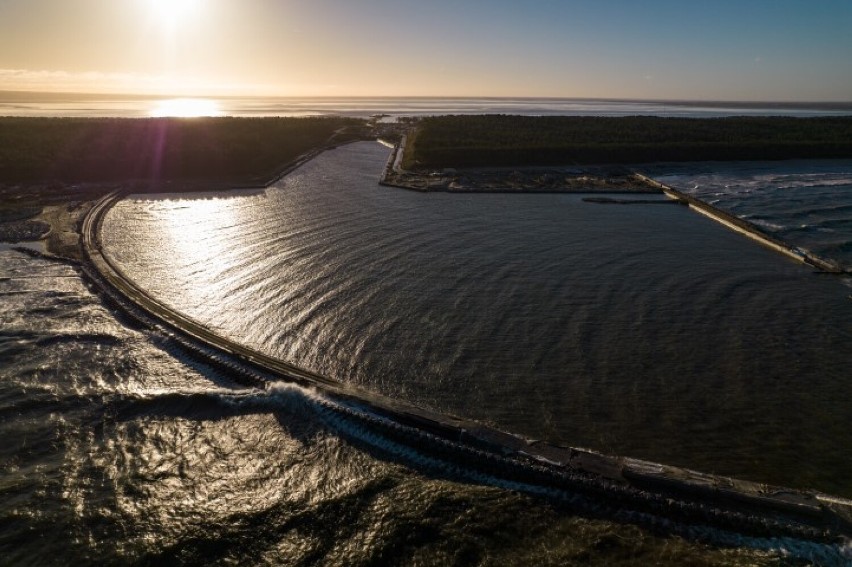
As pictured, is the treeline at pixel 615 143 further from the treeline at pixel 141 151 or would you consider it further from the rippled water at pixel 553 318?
the rippled water at pixel 553 318

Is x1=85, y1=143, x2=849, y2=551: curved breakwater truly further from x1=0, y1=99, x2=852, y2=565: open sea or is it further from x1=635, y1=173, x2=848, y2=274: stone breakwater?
x1=635, y1=173, x2=848, y2=274: stone breakwater

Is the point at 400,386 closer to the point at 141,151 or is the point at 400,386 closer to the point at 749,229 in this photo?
the point at 749,229

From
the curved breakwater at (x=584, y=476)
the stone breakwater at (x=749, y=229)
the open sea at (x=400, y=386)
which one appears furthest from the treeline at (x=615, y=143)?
the curved breakwater at (x=584, y=476)

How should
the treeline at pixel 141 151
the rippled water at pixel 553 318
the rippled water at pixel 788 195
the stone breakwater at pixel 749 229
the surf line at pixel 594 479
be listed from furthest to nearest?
1. the treeline at pixel 141 151
2. the rippled water at pixel 788 195
3. the stone breakwater at pixel 749 229
4. the rippled water at pixel 553 318
5. the surf line at pixel 594 479

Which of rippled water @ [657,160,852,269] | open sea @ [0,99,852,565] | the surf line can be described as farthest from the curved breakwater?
rippled water @ [657,160,852,269]

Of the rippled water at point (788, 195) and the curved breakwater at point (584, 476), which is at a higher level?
the rippled water at point (788, 195)

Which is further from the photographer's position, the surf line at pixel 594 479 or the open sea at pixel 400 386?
the open sea at pixel 400 386
